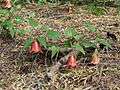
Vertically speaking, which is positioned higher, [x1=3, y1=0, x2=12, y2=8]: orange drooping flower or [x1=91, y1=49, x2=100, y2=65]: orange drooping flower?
[x1=3, y1=0, x2=12, y2=8]: orange drooping flower

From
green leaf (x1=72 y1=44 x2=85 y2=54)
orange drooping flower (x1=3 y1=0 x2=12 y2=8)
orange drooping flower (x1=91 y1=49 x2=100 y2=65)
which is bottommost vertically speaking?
orange drooping flower (x1=91 y1=49 x2=100 y2=65)

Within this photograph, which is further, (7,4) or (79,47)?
(7,4)

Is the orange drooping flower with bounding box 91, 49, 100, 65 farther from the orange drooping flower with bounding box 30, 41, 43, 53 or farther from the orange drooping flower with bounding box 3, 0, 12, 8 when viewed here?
the orange drooping flower with bounding box 3, 0, 12, 8

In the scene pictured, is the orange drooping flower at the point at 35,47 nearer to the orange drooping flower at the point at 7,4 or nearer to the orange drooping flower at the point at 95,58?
the orange drooping flower at the point at 95,58

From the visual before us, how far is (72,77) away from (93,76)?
0.43 feet

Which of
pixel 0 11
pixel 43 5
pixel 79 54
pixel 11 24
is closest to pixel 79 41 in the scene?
pixel 79 54

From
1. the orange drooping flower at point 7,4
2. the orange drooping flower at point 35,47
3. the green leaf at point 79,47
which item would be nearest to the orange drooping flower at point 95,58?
the green leaf at point 79,47

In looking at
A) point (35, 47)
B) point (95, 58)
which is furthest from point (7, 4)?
point (95, 58)

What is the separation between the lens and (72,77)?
2.26 m

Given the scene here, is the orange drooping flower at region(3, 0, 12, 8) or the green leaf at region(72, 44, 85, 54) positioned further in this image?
the orange drooping flower at region(3, 0, 12, 8)

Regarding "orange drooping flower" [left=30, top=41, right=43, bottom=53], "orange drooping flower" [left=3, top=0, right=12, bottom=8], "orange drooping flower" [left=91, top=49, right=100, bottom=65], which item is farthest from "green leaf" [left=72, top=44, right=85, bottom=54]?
"orange drooping flower" [left=3, top=0, right=12, bottom=8]

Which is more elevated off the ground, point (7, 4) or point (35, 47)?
point (7, 4)

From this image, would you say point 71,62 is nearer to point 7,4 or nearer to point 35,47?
point 35,47

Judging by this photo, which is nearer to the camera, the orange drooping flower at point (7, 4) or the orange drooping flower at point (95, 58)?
the orange drooping flower at point (95, 58)
